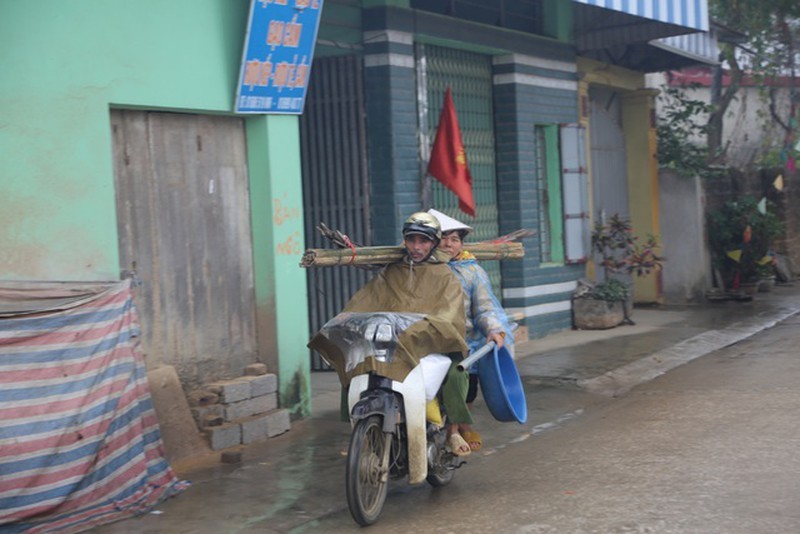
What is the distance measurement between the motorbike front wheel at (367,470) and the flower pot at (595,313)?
8.56 meters

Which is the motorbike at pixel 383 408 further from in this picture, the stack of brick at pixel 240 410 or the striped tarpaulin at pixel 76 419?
the stack of brick at pixel 240 410

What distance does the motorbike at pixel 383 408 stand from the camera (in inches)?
236

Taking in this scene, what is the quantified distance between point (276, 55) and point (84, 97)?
1.88 m

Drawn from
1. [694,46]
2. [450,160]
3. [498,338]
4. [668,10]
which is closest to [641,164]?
[694,46]

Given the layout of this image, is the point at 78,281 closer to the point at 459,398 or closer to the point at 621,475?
the point at 459,398

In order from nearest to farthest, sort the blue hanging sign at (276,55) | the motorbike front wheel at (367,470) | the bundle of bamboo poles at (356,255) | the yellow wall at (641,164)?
the motorbike front wheel at (367,470) → the bundle of bamboo poles at (356,255) → the blue hanging sign at (276,55) → the yellow wall at (641,164)

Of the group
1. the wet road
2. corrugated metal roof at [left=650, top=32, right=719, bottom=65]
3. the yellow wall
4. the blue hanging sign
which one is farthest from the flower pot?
the blue hanging sign

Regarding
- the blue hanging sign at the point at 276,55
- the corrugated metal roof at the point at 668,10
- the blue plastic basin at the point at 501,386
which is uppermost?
the corrugated metal roof at the point at 668,10

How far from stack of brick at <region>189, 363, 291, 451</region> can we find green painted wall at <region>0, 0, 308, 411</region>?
94cm

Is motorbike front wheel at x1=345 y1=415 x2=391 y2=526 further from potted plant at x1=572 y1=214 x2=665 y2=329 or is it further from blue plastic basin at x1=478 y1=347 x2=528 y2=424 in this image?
potted plant at x1=572 y1=214 x2=665 y2=329

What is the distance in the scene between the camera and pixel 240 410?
8.31m

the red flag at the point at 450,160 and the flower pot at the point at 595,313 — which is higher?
the red flag at the point at 450,160

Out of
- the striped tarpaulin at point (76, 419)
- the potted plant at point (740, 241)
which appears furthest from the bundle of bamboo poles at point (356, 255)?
the potted plant at point (740, 241)

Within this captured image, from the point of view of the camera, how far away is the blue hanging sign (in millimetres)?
8305
